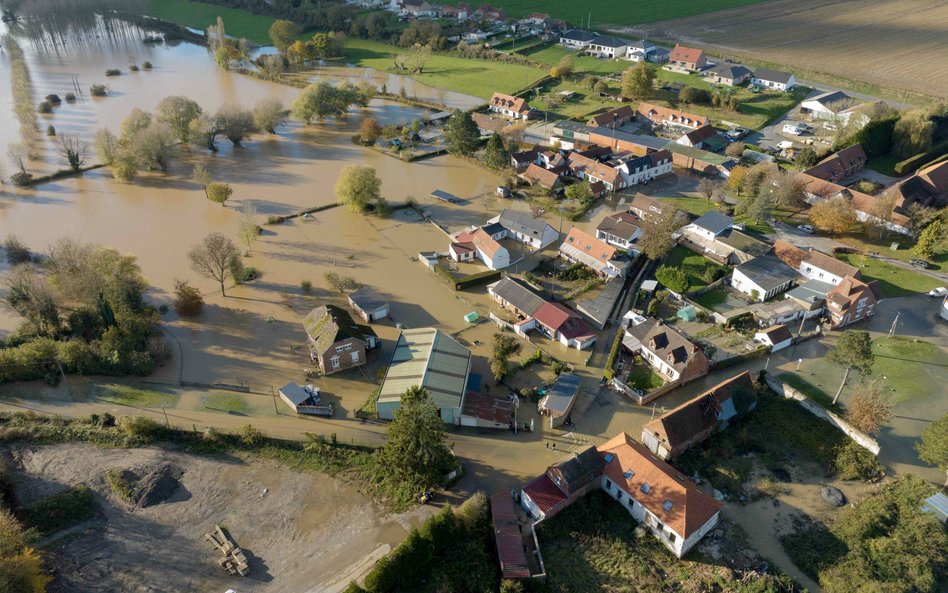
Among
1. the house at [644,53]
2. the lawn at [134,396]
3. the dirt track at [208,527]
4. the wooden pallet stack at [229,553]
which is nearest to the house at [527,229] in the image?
the dirt track at [208,527]

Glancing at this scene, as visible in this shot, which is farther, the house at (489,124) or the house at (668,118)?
the house at (668,118)

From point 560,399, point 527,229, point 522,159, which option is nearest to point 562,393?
point 560,399

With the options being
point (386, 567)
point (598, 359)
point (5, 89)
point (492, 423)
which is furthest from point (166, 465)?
point (5, 89)

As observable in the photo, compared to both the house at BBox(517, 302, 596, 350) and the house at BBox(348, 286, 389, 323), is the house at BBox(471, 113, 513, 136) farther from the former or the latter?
the house at BBox(517, 302, 596, 350)

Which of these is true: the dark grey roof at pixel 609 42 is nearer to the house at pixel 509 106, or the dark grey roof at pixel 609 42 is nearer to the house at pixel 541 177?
the house at pixel 509 106

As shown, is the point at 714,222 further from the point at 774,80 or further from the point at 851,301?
the point at 774,80

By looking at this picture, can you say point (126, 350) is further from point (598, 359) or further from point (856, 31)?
point (856, 31)

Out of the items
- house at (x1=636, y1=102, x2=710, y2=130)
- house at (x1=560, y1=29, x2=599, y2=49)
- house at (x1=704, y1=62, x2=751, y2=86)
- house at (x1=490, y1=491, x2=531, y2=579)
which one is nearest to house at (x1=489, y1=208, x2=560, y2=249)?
house at (x1=490, y1=491, x2=531, y2=579)
